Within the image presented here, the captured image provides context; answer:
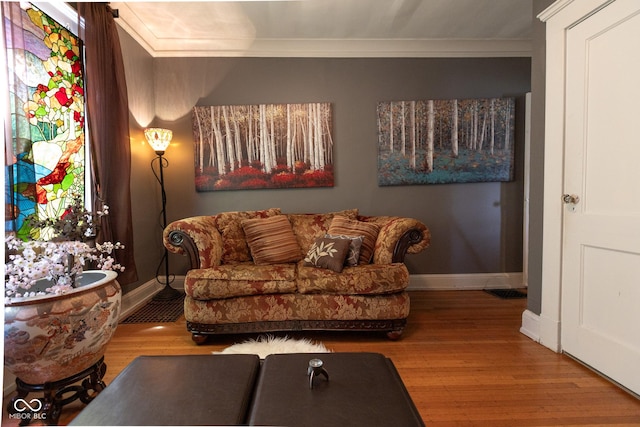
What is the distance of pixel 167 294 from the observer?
3.08 meters

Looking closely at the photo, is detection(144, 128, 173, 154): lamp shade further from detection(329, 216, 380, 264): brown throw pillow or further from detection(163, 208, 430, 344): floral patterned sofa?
detection(329, 216, 380, 264): brown throw pillow

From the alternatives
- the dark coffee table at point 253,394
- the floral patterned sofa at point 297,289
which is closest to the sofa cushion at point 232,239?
the floral patterned sofa at point 297,289

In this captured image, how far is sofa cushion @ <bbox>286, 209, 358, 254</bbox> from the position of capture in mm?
2746

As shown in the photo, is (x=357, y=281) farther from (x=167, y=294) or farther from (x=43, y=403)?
(x=167, y=294)

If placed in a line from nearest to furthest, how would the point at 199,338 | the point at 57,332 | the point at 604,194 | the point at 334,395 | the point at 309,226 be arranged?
the point at 334,395 → the point at 57,332 → the point at 604,194 → the point at 199,338 → the point at 309,226

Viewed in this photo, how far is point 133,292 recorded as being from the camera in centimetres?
283

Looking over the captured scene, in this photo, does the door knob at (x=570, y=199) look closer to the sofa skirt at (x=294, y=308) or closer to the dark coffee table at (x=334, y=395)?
the sofa skirt at (x=294, y=308)

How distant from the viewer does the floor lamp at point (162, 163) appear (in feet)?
9.77

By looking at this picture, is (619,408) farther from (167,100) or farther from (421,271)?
(167,100)

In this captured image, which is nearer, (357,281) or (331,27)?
(357,281)

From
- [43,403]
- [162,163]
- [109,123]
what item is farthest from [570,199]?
[162,163]

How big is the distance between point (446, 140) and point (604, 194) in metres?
1.70

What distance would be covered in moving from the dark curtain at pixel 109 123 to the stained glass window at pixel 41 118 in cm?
12

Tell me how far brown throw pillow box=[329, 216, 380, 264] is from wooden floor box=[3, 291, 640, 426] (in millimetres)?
587
